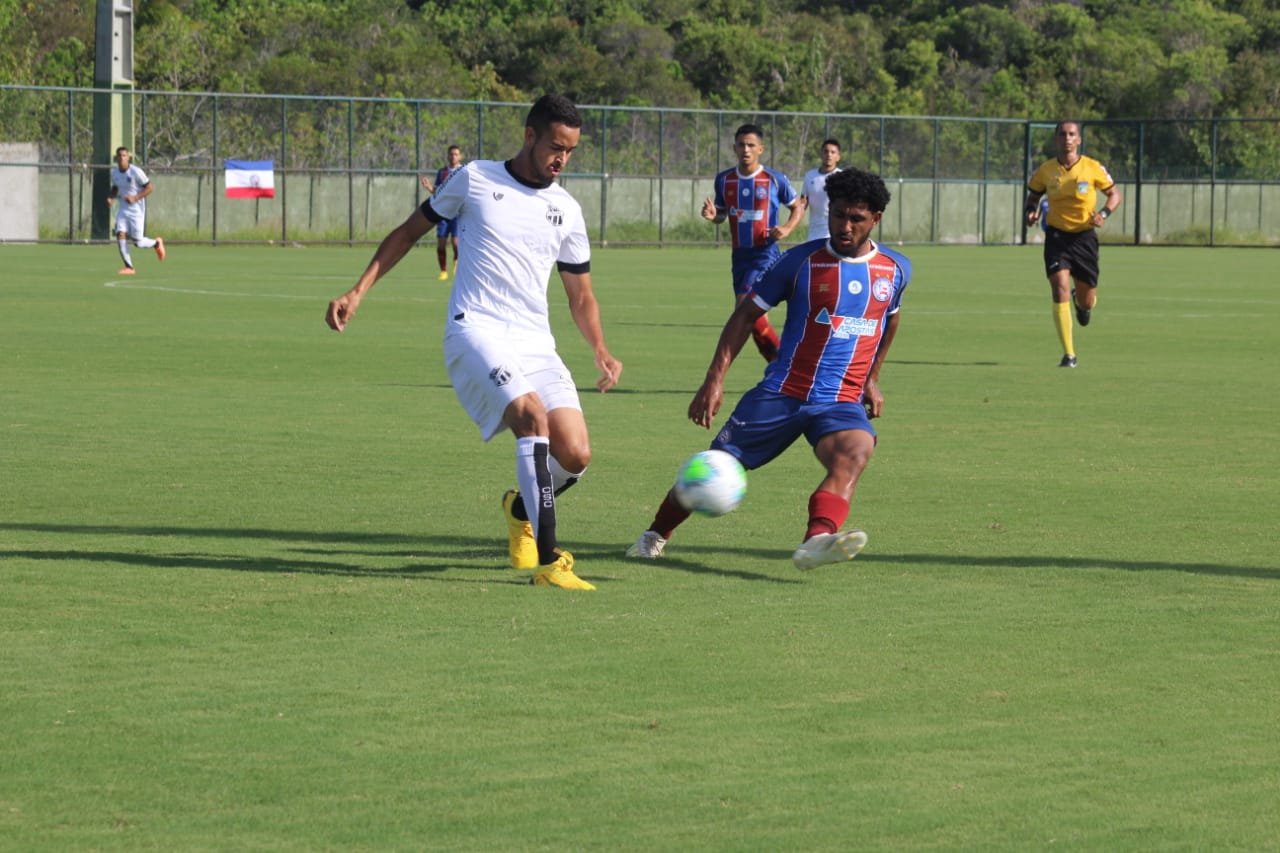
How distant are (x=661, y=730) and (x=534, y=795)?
2.36 feet

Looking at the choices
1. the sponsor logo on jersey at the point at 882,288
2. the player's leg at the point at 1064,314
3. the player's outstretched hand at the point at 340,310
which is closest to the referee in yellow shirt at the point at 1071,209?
the player's leg at the point at 1064,314

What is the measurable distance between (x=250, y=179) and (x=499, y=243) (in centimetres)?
4208

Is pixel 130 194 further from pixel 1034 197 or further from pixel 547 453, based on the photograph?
pixel 547 453

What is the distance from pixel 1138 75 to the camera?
309 ft

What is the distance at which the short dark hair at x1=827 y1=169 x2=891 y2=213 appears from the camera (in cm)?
848

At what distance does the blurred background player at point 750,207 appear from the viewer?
18500 mm

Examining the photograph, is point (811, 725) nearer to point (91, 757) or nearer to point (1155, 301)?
point (91, 757)

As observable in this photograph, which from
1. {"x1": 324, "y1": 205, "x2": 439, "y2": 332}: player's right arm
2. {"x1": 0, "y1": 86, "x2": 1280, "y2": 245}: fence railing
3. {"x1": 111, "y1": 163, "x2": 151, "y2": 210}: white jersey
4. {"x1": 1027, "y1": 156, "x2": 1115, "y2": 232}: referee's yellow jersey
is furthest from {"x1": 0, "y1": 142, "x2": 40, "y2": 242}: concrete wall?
{"x1": 324, "y1": 205, "x2": 439, "y2": 332}: player's right arm

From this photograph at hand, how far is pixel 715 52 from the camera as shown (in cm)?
9525

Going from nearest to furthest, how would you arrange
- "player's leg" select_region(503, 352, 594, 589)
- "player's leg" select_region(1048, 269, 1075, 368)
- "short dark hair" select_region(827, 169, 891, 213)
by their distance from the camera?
"player's leg" select_region(503, 352, 594, 589) < "short dark hair" select_region(827, 169, 891, 213) < "player's leg" select_region(1048, 269, 1075, 368)

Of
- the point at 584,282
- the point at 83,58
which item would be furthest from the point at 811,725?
the point at 83,58

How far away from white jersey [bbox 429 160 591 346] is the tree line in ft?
211

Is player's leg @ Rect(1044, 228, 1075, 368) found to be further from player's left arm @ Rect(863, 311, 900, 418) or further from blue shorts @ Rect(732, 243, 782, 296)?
player's left arm @ Rect(863, 311, 900, 418)

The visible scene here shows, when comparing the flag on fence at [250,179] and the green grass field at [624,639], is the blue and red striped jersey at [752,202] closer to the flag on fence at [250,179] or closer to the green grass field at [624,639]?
the green grass field at [624,639]
